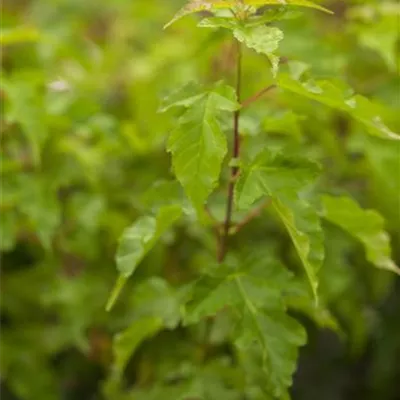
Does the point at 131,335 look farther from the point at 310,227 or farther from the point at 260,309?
the point at 310,227

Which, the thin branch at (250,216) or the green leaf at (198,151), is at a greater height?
the green leaf at (198,151)

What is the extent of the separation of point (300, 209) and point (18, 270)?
72 centimetres

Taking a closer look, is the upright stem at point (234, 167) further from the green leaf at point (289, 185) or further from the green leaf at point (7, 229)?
the green leaf at point (7, 229)

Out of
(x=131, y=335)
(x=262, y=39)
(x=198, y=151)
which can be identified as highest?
(x=262, y=39)

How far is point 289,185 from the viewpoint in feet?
3.28

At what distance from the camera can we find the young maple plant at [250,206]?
0.95 m

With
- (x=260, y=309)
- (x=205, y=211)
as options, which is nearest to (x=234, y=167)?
(x=205, y=211)

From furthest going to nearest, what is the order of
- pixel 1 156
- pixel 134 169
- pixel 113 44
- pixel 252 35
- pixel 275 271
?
pixel 113 44 < pixel 134 169 < pixel 1 156 < pixel 275 271 < pixel 252 35

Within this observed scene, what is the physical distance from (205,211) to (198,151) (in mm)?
185

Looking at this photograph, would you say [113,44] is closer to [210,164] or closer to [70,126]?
[70,126]

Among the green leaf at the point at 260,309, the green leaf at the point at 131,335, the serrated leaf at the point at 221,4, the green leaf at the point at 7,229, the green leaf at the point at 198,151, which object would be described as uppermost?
the serrated leaf at the point at 221,4

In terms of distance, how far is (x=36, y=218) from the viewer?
1.31m

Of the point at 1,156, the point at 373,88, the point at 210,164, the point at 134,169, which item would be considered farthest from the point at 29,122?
the point at 373,88

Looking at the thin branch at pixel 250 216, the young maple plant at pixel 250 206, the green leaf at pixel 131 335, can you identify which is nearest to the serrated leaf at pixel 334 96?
the young maple plant at pixel 250 206
